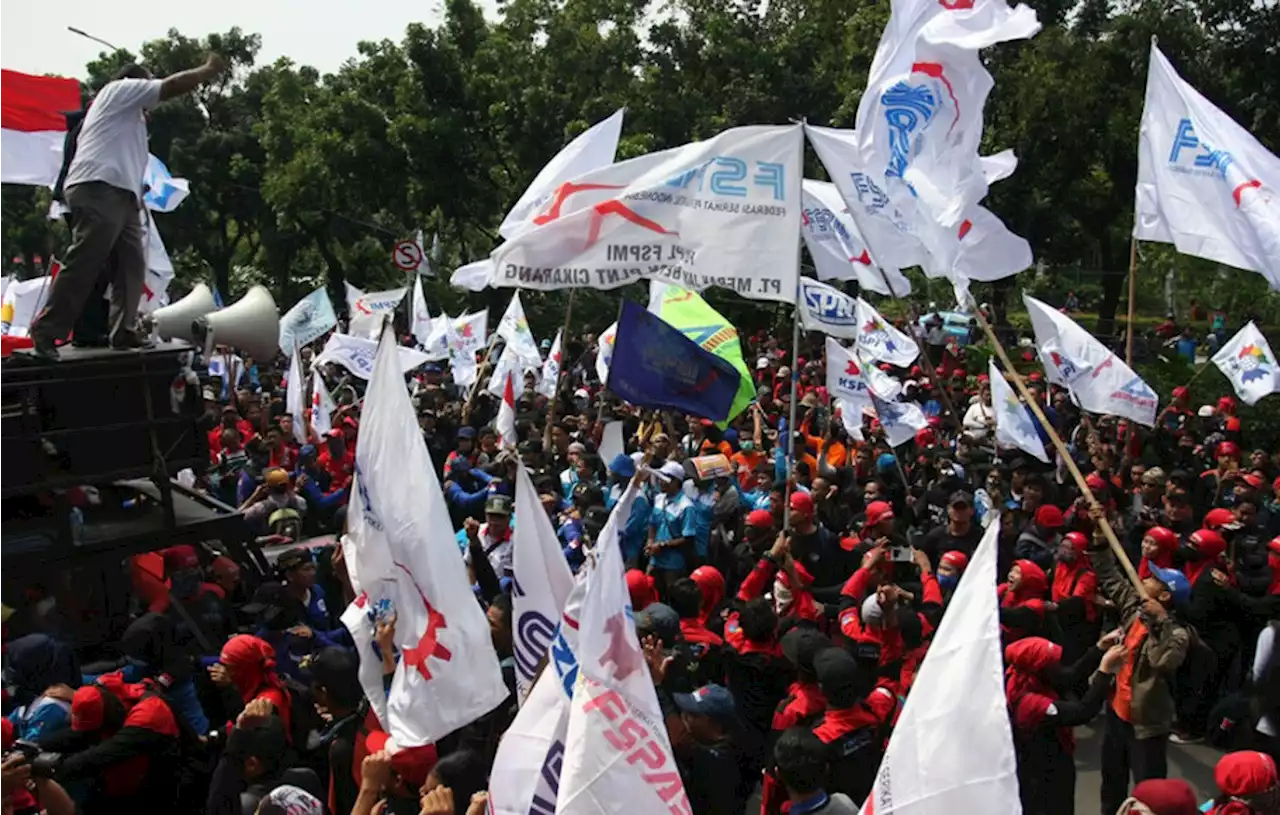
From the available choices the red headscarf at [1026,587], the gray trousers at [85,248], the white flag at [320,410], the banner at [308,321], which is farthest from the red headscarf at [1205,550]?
the banner at [308,321]

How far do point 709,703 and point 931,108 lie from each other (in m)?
4.02

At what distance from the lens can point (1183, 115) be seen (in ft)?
26.9

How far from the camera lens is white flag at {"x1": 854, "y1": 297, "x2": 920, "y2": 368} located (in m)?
12.1

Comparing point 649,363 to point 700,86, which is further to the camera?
point 700,86

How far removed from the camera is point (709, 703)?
4.78 meters

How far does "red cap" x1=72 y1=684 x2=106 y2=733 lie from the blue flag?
298 cm

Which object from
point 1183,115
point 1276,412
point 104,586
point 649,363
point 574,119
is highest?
point 574,119

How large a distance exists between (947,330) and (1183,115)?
50.4ft

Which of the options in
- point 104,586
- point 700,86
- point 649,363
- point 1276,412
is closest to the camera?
A: point 104,586

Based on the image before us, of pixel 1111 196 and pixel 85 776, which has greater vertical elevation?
pixel 1111 196

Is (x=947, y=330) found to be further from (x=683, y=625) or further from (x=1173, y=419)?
(x=683, y=625)

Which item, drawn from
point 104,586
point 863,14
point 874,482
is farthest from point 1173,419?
point 863,14

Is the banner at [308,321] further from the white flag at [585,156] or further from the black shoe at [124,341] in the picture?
the black shoe at [124,341]

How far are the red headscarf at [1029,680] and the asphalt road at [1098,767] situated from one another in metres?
2.01
